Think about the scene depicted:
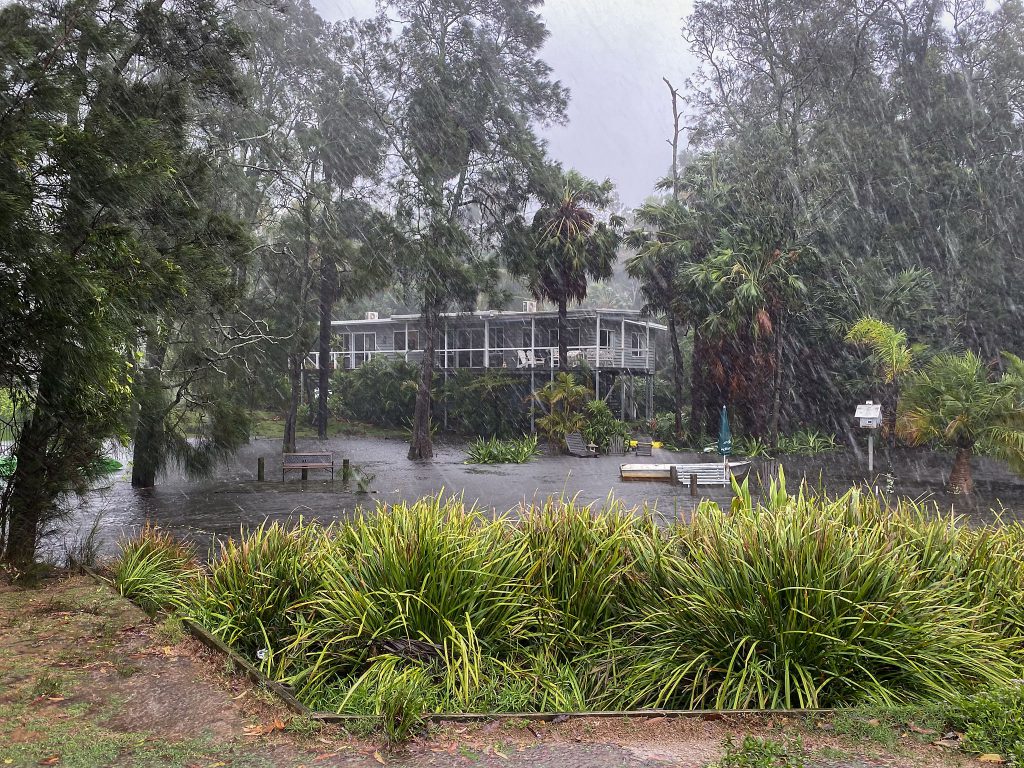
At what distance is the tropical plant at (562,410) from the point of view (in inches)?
1072

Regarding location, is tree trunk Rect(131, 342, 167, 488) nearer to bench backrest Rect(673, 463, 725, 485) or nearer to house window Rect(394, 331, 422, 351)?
bench backrest Rect(673, 463, 725, 485)

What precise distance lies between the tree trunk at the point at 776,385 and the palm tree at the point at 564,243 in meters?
6.19

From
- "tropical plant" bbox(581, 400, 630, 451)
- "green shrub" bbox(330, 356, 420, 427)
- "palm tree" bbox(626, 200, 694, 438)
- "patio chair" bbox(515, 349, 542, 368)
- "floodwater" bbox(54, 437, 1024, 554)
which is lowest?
"floodwater" bbox(54, 437, 1024, 554)

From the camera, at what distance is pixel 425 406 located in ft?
90.5

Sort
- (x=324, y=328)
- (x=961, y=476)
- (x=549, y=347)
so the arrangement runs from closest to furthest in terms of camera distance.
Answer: (x=961, y=476) → (x=324, y=328) → (x=549, y=347)

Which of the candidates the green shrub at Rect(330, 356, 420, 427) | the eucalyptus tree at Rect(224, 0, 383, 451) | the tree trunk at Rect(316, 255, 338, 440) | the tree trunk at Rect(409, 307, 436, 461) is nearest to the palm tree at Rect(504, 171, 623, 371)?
the tree trunk at Rect(409, 307, 436, 461)

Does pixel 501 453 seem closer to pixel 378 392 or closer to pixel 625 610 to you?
pixel 378 392

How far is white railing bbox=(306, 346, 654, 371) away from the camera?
104 feet

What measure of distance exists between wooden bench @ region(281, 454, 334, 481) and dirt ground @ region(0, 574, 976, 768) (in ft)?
46.6

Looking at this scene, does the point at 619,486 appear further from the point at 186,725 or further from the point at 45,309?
the point at 186,725

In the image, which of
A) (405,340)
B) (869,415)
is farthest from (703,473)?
(405,340)

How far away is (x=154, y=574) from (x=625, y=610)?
4.02 m

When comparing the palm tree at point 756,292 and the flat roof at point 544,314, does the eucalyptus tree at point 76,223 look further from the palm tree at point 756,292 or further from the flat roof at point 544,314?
the flat roof at point 544,314

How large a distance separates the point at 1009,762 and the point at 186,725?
11.5 ft
